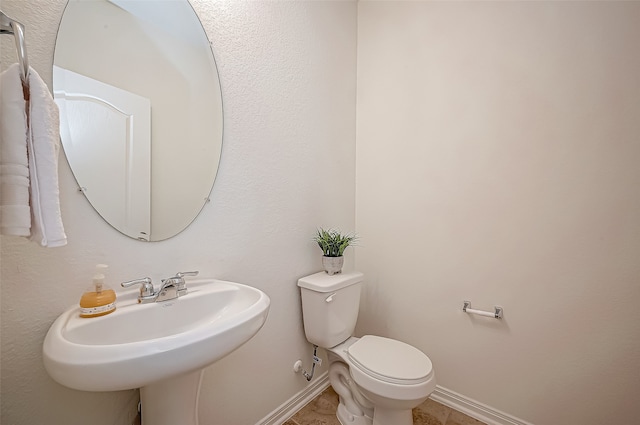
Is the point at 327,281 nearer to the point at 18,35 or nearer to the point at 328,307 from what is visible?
the point at 328,307

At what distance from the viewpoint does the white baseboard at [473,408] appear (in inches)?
52.1

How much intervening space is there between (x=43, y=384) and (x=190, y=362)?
50 centimetres

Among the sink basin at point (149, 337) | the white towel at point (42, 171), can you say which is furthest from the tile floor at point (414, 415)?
the white towel at point (42, 171)

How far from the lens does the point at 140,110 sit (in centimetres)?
92

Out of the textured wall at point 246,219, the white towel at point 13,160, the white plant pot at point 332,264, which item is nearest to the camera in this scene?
the white towel at point 13,160

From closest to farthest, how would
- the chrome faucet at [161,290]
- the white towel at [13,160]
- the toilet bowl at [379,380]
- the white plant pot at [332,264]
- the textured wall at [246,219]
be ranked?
the white towel at [13,160]
the textured wall at [246,219]
the chrome faucet at [161,290]
the toilet bowl at [379,380]
the white plant pot at [332,264]

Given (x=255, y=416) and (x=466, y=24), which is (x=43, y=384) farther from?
(x=466, y=24)

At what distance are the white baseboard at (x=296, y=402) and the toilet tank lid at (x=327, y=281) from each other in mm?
637

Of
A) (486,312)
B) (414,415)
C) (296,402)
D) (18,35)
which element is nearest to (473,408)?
(414,415)

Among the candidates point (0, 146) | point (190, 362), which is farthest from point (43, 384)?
point (0, 146)

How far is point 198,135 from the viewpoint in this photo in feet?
3.46

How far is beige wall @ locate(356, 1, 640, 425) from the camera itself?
1104 mm

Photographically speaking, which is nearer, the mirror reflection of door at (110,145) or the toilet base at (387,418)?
the mirror reflection of door at (110,145)

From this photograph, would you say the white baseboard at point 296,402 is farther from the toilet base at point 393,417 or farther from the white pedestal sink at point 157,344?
the white pedestal sink at point 157,344
